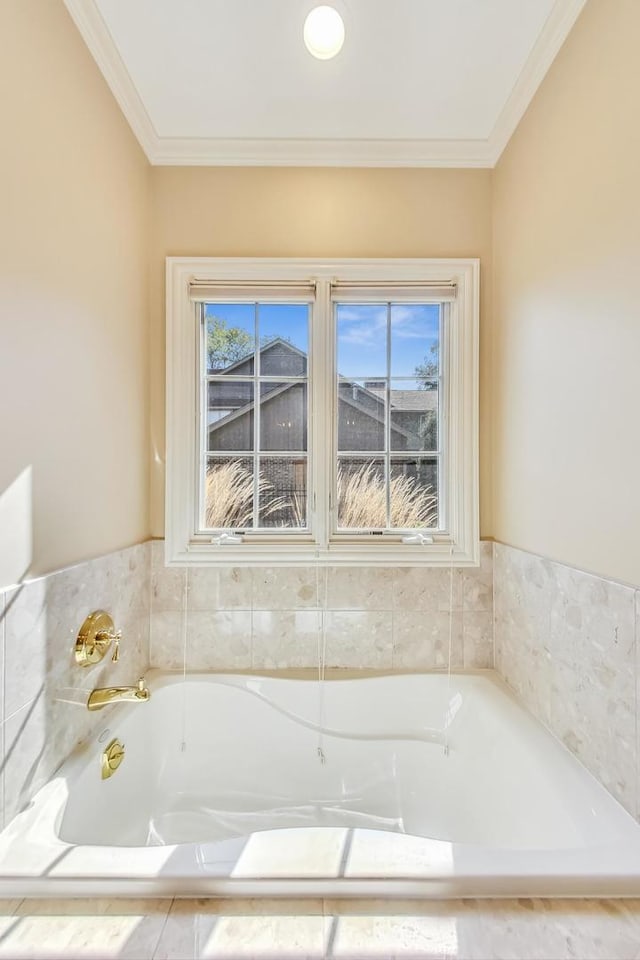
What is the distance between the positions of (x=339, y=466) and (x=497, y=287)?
0.96 m

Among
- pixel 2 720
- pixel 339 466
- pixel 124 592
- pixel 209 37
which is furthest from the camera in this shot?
pixel 339 466

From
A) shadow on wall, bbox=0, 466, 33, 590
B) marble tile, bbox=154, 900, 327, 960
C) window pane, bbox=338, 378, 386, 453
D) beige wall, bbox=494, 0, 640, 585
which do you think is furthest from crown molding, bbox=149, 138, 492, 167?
marble tile, bbox=154, 900, 327, 960

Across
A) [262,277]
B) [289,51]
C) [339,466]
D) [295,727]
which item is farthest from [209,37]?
[295,727]

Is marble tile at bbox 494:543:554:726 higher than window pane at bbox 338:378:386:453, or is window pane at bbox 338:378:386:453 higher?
window pane at bbox 338:378:386:453

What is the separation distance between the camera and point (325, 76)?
1517 millimetres

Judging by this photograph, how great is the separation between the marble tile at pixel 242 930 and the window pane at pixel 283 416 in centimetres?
143

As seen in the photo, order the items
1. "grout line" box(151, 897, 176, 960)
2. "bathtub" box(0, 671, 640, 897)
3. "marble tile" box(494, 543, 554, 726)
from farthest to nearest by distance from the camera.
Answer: "marble tile" box(494, 543, 554, 726), "bathtub" box(0, 671, 640, 897), "grout line" box(151, 897, 176, 960)

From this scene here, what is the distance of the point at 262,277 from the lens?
1.87 metres

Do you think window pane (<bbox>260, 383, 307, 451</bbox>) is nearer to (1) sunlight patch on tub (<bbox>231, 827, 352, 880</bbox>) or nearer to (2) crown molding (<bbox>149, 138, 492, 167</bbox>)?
(2) crown molding (<bbox>149, 138, 492, 167</bbox>)

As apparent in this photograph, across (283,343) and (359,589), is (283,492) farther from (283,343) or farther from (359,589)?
(283,343)

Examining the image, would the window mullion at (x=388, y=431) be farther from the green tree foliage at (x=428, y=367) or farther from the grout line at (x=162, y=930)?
the grout line at (x=162, y=930)

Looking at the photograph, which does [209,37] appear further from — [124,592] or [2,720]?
[2,720]

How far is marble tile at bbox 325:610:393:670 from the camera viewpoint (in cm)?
188

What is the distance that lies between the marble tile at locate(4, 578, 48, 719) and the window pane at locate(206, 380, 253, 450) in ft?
3.10
